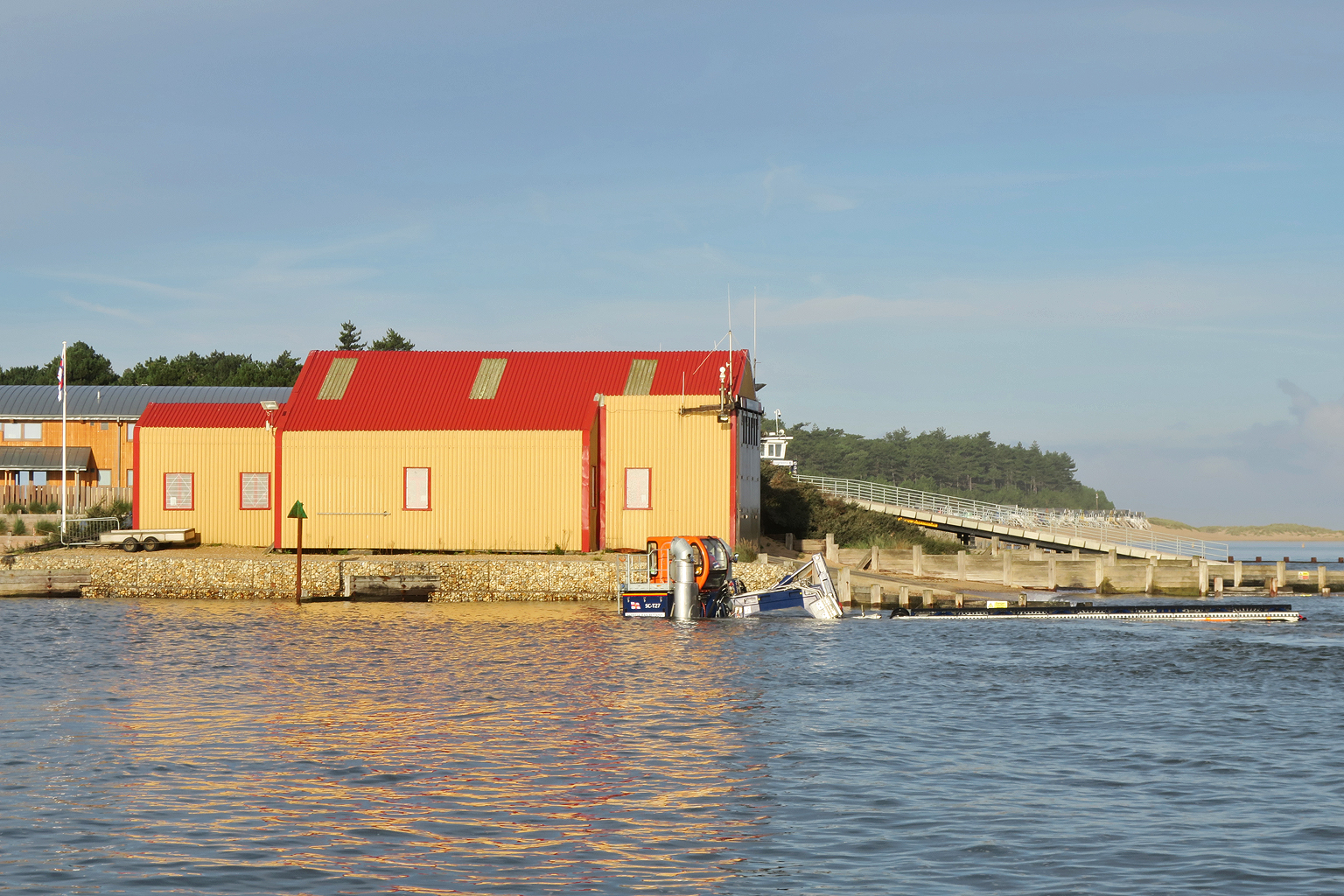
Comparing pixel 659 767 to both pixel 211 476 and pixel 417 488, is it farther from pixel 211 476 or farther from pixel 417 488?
pixel 211 476

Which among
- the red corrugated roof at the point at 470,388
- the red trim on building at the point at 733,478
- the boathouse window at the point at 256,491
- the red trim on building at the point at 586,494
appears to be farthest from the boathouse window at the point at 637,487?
the boathouse window at the point at 256,491

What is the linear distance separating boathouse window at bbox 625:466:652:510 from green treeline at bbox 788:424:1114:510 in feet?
364

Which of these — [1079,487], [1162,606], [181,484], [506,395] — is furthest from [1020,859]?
[1079,487]

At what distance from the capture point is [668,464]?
4559cm

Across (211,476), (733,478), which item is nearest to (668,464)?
(733,478)

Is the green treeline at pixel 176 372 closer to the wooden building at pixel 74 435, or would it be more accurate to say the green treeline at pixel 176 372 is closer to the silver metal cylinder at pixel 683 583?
the wooden building at pixel 74 435

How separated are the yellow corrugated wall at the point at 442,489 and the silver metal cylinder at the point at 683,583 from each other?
27.4 ft

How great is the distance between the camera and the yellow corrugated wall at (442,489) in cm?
4509

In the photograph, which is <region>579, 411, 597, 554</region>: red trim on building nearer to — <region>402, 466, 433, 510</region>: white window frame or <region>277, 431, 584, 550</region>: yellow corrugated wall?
<region>277, 431, 584, 550</region>: yellow corrugated wall

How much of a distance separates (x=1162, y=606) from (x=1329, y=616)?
5.52m

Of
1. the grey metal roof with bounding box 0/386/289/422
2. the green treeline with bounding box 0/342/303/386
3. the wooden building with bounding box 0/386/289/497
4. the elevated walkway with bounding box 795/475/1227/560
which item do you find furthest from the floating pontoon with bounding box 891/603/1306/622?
the green treeline with bounding box 0/342/303/386

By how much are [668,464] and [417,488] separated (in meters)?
8.85

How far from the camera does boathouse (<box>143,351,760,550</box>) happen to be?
4516 cm

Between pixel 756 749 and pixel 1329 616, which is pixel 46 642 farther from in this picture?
pixel 1329 616
